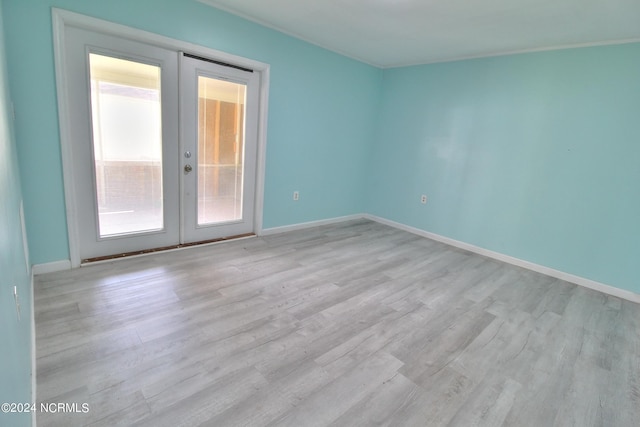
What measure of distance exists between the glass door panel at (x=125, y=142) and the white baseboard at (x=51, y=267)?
1.22 ft

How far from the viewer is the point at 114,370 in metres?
1.66

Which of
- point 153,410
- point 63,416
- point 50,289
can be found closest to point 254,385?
point 153,410

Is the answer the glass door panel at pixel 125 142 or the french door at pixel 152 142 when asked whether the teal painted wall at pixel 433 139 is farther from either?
the glass door panel at pixel 125 142

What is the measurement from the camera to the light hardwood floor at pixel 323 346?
1.54 meters

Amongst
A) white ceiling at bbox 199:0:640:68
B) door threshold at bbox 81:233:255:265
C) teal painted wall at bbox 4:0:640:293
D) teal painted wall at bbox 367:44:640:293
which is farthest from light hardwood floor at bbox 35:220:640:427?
white ceiling at bbox 199:0:640:68

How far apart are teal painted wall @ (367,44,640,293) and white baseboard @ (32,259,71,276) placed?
4195mm

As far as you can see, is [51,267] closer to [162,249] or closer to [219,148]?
[162,249]

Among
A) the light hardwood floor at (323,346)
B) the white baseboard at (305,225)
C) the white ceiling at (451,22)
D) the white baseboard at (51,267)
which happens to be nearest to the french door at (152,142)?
the white baseboard at (51,267)

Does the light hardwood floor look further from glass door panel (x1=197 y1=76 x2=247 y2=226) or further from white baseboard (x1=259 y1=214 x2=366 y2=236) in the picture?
white baseboard (x1=259 y1=214 x2=366 y2=236)

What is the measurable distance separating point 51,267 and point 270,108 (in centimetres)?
267

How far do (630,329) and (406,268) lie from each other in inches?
73.5

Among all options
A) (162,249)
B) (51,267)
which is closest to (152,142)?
(162,249)

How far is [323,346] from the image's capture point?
2.00 meters

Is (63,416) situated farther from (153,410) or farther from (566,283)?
(566,283)
